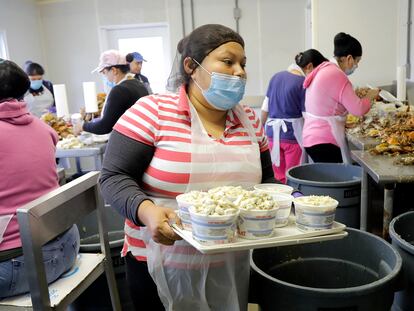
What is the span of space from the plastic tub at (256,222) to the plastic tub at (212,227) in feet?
0.11

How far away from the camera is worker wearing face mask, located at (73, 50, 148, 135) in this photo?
8.58 feet

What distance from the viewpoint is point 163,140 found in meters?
1.12

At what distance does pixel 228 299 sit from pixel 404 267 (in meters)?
0.55

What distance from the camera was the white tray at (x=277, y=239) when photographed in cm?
89

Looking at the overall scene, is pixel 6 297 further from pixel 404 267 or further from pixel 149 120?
pixel 404 267

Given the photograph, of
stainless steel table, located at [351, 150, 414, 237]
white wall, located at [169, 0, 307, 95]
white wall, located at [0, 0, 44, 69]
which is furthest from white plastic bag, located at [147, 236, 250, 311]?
white wall, located at [0, 0, 44, 69]

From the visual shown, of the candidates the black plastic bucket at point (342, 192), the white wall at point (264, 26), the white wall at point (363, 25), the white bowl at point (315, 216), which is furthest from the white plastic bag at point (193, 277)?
the white wall at point (264, 26)

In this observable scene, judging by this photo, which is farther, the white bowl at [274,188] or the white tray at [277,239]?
the white bowl at [274,188]

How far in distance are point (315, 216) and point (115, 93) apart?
6.28 feet

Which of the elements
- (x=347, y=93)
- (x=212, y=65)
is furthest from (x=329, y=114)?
(x=212, y=65)

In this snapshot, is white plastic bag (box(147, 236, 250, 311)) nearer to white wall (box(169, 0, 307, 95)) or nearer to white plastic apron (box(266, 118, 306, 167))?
white plastic apron (box(266, 118, 306, 167))

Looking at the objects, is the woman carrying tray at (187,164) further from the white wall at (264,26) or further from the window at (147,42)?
the window at (147,42)

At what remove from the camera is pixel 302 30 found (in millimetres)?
4750

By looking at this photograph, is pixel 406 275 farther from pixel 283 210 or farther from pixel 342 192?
pixel 342 192
